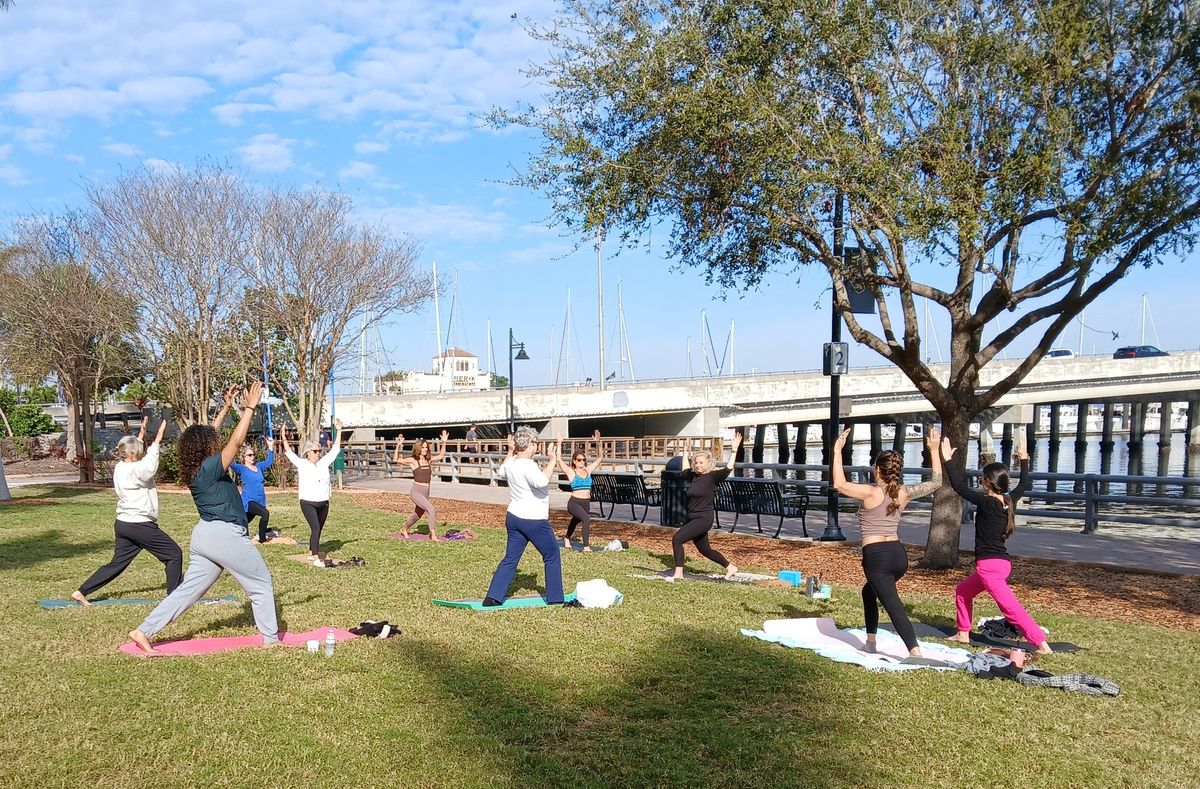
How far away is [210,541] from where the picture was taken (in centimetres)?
738

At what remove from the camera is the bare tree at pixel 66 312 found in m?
30.3

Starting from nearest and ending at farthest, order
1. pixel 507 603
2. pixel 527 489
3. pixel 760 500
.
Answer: pixel 527 489
pixel 507 603
pixel 760 500

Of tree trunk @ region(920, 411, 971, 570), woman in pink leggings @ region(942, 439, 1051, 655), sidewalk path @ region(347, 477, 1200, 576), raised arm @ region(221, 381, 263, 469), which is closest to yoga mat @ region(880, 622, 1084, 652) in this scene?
woman in pink leggings @ region(942, 439, 1051, 655)

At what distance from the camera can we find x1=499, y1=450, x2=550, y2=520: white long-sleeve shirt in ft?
30.5

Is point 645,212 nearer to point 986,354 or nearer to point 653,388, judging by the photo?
point 986,354

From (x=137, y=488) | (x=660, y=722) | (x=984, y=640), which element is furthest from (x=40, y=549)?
(x=984, y=640)

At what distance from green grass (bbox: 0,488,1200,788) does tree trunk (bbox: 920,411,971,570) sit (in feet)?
9.66

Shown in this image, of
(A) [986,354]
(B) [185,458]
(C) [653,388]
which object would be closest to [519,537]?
(B) [185,458]

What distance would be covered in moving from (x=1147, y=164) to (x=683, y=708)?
886 cm

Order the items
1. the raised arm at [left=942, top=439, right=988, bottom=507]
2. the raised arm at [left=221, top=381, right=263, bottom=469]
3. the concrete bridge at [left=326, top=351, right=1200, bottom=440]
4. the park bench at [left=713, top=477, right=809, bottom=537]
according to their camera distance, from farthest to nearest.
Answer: the concrete bridge at [left=326, top=351, right=1200, bottom=440] → the park bench at [left=713, top=477, right=809, bottom=537] → the raised arm at [left=942, top=439, right=988, bottom=507] → the raised arm at [left=221, top=381, right=263, bottom=469]

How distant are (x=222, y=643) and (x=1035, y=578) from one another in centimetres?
920

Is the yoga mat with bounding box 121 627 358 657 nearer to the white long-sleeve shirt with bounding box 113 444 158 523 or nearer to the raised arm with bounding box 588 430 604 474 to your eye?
the white long-sleeve shirt with bounding box 113 444 158 523

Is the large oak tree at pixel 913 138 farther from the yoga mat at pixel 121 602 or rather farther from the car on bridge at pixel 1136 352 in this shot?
the car on bridge at pixel 1136 352

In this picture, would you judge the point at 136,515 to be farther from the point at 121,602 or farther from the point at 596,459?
the point at 596,459
